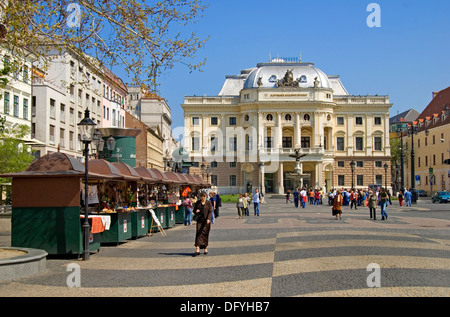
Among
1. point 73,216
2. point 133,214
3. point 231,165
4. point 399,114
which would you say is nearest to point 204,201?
point 73,216

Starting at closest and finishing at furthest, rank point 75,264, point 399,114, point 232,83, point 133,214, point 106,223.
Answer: point 75,264 → point 106,223 → point 133,214 → point 232,83 → point 399,114

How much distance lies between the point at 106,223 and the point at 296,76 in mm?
81925

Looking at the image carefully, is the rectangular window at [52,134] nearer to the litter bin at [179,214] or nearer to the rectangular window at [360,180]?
the litter bin at [179,214]

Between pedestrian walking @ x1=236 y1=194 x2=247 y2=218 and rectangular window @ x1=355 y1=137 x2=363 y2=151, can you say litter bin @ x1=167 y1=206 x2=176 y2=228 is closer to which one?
pedestrian walking @ x1=236 y1=194 x2=247 y2=218

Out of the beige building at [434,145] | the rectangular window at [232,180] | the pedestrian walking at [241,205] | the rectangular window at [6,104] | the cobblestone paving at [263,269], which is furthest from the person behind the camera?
the rectangular window at [232,180]

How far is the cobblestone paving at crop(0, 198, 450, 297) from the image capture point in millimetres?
10703

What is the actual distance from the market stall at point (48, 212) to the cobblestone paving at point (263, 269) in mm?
597

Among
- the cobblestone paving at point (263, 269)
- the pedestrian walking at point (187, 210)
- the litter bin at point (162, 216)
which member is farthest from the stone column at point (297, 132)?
the cobblestone paving at point (263, 269)

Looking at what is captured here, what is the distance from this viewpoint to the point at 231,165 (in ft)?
318

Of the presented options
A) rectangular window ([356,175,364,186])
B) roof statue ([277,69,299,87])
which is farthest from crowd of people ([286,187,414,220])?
rectangular window ([356,175,364,186])

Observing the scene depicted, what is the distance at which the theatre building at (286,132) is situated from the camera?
9381 centimetres

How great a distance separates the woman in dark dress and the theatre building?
7529 cm
